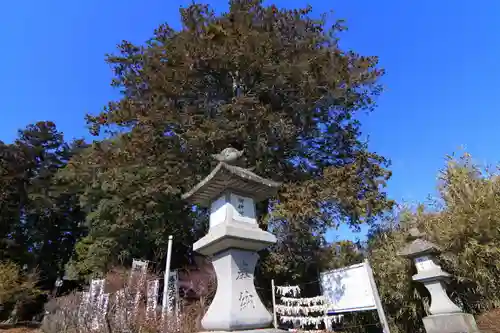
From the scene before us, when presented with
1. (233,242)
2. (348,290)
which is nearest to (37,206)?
(348,290)

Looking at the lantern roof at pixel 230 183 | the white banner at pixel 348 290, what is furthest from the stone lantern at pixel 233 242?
the white banner at pixel 348 290

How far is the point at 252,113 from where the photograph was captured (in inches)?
356

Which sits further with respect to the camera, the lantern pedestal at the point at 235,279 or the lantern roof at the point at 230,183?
the lantern roof at the point at 230,183

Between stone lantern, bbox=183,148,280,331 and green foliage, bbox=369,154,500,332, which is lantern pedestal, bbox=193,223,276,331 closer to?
stone lantern, bbox=183,148,280,331

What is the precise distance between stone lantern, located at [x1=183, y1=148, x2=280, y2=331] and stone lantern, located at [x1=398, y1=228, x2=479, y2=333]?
4.54 metres

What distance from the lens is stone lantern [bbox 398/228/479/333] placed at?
18.9ft

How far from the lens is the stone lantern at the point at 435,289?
18.9 feet

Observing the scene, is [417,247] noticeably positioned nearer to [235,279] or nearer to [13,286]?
[235,279]

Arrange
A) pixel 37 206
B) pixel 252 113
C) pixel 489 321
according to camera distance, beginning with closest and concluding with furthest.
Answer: pixel 489 321 → pixel 252 113 → pixel 37 206

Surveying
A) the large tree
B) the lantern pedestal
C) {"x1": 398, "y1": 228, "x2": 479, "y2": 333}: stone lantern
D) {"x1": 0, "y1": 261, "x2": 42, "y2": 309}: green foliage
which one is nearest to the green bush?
{"x1": 0, "y1": 261, "x2": 42, "y2": 309}: green foliage

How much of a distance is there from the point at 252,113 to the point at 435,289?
6.28m

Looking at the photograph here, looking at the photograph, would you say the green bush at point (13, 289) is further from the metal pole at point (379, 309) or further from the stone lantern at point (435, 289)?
the stone lantern at point (435, 289)

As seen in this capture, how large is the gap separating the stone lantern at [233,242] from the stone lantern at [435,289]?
454 centimetres

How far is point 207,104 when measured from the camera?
35.0 ft
